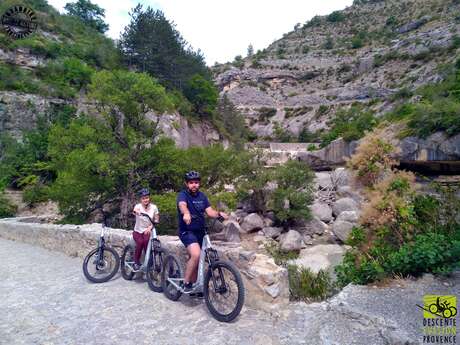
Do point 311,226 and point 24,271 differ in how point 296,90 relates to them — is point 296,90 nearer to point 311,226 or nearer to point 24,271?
point 311,226

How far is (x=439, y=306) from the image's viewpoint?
3.84 metres

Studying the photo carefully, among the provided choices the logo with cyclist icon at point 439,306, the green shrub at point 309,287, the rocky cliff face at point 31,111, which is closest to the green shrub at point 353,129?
the rocky cliff face at point 31,111

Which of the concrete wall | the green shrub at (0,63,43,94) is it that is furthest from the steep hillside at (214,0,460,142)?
the concrete wall

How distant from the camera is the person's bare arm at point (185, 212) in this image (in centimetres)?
397

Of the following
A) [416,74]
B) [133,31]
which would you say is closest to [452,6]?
[416,74]

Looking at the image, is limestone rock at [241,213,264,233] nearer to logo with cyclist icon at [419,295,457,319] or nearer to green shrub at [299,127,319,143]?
logo with cyclist icon at [419,295,457,319]

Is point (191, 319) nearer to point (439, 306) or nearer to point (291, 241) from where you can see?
point (439, 306)

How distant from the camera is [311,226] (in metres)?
20.1

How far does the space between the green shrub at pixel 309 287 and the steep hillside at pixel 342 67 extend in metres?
30.7

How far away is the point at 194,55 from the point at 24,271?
33325 millimetres

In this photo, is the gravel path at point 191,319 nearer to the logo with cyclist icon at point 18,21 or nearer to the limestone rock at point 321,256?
the limestone rock at point 321,256

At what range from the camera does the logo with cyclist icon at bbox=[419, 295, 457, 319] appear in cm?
370

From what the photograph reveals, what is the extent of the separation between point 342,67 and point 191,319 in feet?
246

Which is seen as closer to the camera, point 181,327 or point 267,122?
point 181,327
